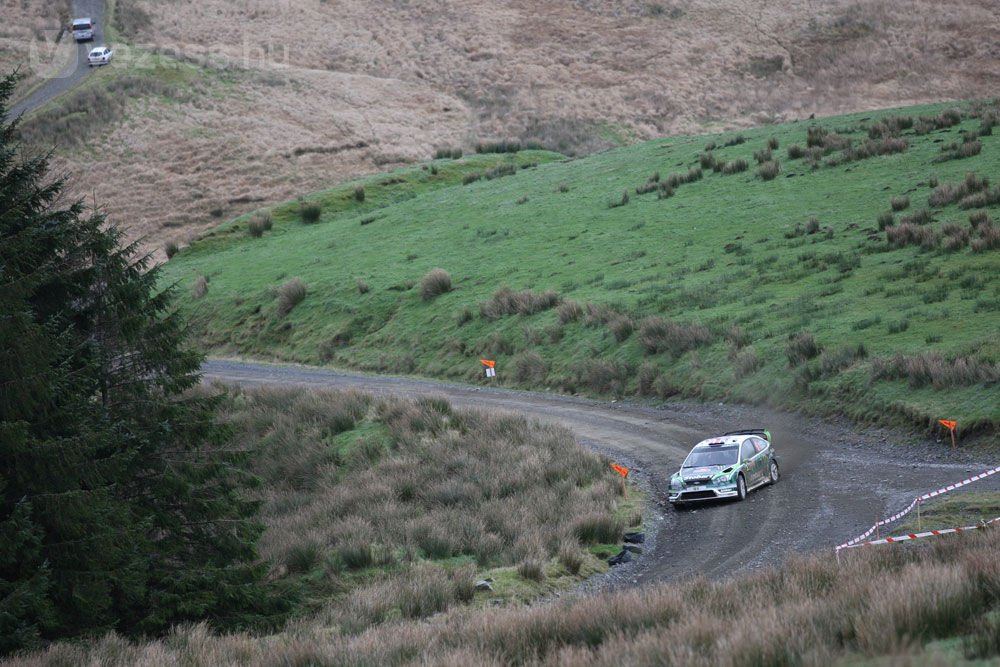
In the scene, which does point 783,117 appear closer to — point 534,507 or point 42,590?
point 534,507

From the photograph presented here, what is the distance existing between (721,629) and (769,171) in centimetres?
3647

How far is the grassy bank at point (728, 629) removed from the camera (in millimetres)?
7496

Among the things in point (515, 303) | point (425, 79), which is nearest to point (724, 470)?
point (515, 303)

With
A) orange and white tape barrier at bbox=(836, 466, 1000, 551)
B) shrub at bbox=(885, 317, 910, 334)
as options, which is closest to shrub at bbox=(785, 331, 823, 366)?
shrub at bbox=(885, 317, 910, 334)

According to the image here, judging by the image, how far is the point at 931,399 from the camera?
70.5 ft

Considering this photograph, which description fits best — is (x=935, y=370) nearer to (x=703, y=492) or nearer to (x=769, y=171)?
(x=703, y=492)

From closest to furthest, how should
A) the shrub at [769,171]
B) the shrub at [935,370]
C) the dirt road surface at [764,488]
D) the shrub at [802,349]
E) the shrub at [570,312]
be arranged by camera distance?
the dirt road surface at [764,488]
the shrub at [935,370]
the shrub at [802,349]
the shrub at [570,312]
the shrub at [769,171]

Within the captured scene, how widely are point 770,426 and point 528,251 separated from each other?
20428mm

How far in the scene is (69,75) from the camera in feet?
259

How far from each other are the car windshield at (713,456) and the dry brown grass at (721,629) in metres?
7.25

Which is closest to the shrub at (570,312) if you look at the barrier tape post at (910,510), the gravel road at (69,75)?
the barrier tape post at (910,510)

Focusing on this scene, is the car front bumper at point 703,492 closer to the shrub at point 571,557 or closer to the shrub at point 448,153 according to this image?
the shrub at point 571,557

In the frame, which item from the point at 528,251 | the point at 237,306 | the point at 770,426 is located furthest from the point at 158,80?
the point at 770,426

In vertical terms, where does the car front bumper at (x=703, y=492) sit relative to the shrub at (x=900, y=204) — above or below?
below
